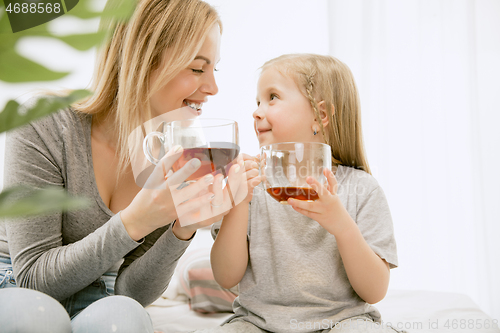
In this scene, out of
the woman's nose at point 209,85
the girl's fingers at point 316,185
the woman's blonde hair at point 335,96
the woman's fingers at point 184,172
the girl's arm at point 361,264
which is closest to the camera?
the woman's fingers at point 184,172

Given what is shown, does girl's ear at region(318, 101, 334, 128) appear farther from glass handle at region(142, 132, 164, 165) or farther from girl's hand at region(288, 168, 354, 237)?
glass handle at region(142, 132, 164, 165)

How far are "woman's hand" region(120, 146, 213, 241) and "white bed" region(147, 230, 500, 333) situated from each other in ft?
2.08

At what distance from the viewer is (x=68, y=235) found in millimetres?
1115

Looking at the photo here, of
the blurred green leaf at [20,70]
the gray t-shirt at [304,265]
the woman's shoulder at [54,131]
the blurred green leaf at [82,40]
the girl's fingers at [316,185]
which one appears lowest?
the gray t-shirt at [304,265]

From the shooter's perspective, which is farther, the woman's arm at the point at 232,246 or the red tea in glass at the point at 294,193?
the woman's arm at the point at 232,246

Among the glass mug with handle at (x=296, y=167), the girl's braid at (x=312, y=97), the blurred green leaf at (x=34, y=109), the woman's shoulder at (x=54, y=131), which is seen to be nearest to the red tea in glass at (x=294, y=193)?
the glass mug with handle at (x=296, y=167)

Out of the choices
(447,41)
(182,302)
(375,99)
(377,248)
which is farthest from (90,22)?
(447,41)

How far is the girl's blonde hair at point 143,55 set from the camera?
114cm

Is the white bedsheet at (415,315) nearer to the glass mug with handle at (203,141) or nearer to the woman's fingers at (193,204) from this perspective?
the woman's fingers at (193,204)

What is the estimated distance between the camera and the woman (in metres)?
0.90

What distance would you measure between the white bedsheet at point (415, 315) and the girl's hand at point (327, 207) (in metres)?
0.53

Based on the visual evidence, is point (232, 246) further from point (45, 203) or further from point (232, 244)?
A: point (45, 203)

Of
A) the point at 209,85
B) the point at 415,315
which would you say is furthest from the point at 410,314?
the point at 209,85

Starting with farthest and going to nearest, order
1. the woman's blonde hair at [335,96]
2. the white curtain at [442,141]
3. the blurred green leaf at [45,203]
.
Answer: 1. the white curtain at [442,141]
2. the woman's blonde hair at [335,96]
3. the blurred green leaf at [45,203]
